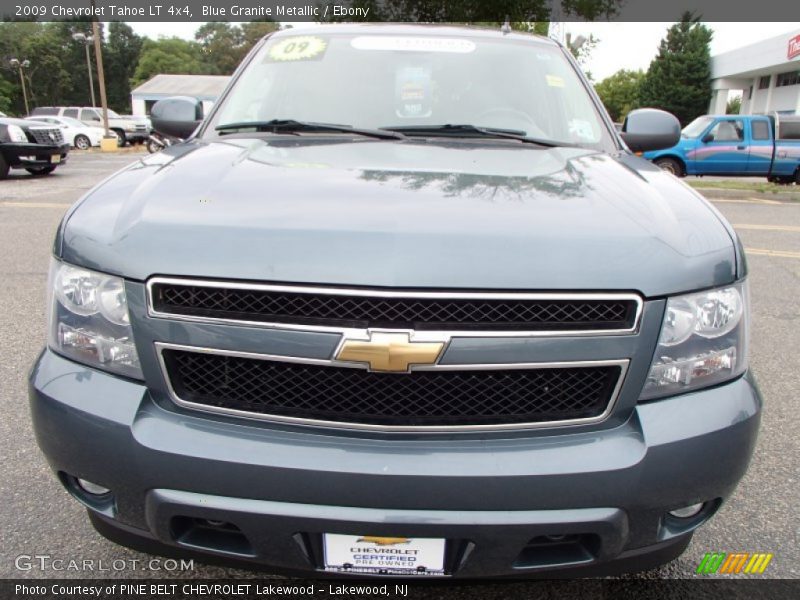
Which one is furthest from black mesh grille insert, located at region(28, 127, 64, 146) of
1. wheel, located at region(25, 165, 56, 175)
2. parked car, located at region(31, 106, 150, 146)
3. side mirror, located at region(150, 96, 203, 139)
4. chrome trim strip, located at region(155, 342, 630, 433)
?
parked car, located at region(31, 106, 150, 146)

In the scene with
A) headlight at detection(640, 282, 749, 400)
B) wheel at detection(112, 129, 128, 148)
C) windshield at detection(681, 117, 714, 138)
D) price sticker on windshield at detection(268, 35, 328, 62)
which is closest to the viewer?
headlight at detection(640, 282, 749, 400)

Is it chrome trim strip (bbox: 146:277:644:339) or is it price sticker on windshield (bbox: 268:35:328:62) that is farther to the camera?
price sticker on windshield (bbox: 268:35:328:62)

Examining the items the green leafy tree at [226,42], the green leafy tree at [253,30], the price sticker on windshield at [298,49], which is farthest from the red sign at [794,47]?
the green leafy tree at [226,42]

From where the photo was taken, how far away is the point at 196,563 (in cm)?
180

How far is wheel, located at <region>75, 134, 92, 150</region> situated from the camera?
28225 millimetres

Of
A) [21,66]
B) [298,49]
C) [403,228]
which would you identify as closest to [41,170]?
[298,49]

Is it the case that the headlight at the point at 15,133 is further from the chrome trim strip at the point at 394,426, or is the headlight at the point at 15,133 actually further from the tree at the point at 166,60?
the tree at the point at 166,60

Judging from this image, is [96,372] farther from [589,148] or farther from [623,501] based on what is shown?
[589,148]

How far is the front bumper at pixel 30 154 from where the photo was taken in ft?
41.9

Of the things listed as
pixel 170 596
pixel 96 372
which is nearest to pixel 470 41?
pixel 96 372

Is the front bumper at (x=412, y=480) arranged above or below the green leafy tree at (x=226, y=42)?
below

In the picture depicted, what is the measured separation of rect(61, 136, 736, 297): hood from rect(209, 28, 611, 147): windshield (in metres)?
0.67

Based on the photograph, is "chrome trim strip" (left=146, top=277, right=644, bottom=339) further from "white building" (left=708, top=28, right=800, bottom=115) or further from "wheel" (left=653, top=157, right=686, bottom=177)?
"white building" (left=708, top=28, right=800, bottom=115)

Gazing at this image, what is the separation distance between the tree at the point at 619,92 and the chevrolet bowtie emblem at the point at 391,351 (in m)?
75.0
